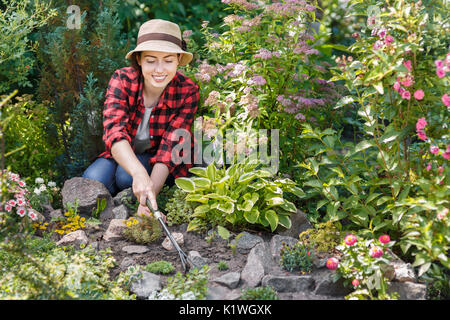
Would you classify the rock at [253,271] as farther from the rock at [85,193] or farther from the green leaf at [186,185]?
the rock at [85,193]

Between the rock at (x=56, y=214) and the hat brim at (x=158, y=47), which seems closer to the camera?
the hat brim at (x=158, y=47)

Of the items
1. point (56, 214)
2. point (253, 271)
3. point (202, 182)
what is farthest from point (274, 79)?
point (56, 214)

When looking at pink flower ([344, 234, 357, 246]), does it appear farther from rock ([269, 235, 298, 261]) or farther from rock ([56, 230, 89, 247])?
rock ([56, 230, 89, 247])

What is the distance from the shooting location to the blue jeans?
3.61m

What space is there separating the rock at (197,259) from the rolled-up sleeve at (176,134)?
822 mm

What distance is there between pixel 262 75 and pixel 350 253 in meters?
1.35

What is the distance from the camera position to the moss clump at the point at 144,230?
2936mm

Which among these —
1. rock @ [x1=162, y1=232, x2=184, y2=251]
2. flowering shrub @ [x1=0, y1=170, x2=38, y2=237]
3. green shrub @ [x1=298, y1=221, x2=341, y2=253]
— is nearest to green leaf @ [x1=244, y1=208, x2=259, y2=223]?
green shrub @ [x1=298, y1=221, x2=341, y2=253]

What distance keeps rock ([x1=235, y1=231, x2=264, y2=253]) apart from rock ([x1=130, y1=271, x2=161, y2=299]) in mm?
543

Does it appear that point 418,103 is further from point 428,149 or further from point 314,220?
point 314,220

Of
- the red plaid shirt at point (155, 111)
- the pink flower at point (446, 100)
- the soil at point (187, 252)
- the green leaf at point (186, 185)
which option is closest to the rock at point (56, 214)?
the soil at point (187, 252)

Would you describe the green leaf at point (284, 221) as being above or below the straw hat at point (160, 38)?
below
